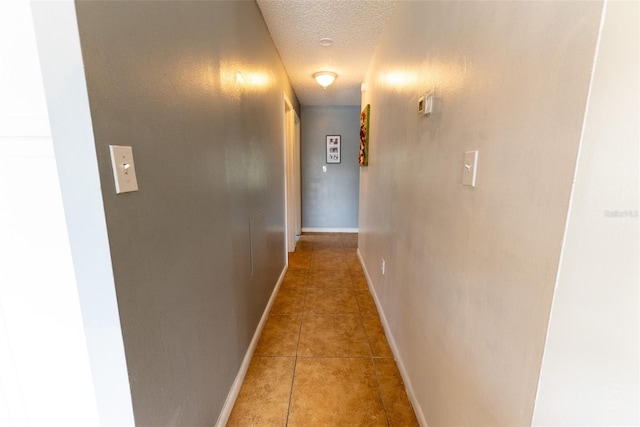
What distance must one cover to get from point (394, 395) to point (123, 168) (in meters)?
1.68

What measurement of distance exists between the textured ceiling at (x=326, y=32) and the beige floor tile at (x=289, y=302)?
2.37 meters

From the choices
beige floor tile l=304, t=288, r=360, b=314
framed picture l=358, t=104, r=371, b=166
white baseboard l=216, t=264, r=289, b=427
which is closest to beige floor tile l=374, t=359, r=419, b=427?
beige floor tile l=304, t=288, r=360, b=314

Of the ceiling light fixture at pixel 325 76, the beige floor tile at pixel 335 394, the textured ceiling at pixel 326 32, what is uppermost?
the textured ceiling at pixel 326 32

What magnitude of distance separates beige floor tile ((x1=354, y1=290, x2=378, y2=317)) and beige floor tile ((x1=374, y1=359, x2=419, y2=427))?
607mm

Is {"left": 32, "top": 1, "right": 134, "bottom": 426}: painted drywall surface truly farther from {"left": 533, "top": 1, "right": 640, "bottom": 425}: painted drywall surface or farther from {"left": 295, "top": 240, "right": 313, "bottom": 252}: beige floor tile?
{"left": 295, "top": 240, "right": 313, "bottom": 252}: beige floor tile

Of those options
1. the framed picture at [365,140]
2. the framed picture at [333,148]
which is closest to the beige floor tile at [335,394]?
the framed picture at [365,140]

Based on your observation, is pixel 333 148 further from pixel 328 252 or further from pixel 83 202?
pixel 83 202

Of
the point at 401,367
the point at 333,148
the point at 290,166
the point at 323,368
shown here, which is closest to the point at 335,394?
the point at 323,368

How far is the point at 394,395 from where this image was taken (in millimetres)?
1525

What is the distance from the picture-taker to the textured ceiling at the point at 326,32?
1.90 metres

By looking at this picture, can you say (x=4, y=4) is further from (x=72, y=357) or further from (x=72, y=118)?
(x=72, y=357)

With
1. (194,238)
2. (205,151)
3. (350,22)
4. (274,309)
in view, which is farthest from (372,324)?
(350,22)

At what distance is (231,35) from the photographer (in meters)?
1.42

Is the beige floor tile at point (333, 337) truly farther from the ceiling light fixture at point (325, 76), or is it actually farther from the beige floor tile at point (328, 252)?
the ceiling light fixture at point (325, 76)
